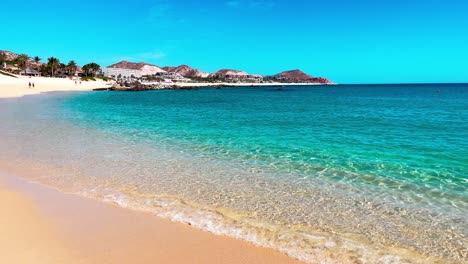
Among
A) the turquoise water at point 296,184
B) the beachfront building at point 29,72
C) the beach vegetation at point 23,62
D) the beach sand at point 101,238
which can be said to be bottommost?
the beach sand at point 101,238

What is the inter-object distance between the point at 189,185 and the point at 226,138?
7.54m

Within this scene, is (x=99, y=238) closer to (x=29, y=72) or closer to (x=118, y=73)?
(x=29, y=72)

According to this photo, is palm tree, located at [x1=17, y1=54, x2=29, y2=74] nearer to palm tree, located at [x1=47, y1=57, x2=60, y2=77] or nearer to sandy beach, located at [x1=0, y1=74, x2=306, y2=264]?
palm tree, located at [x1=47, y1=57, x2=60, y2=77]

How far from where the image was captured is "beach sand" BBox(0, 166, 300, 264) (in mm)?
4852

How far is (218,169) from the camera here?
10180 millimetres

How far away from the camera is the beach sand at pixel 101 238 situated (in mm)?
4852

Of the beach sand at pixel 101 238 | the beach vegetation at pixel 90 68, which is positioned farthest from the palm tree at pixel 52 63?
the beach sand at pixel 101 238

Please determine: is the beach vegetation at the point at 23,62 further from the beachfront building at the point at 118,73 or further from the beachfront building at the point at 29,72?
the beachfront building at the point at 118,73

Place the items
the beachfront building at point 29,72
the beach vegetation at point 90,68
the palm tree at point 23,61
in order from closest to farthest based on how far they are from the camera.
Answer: the palm tree at point 23,61
the beachfront building at point 29,72
the beach vegetation at point 90,68

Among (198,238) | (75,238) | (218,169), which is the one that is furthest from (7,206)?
(218,169)

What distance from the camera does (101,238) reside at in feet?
17.9

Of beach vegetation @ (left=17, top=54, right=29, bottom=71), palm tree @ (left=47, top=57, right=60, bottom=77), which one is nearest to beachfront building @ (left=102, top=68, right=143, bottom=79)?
palm tree @ (left=47, top=57, right=60, bottom=77)

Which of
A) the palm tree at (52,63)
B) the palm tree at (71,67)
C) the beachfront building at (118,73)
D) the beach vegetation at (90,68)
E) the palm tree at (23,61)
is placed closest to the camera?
the palm tree at (23,61)

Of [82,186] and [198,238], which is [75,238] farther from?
[82,186]
